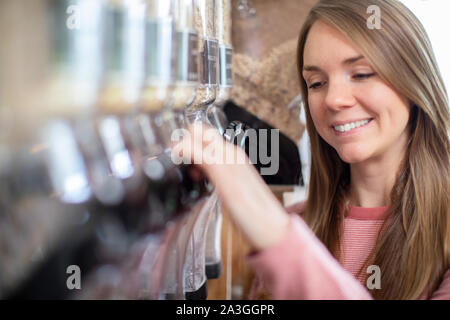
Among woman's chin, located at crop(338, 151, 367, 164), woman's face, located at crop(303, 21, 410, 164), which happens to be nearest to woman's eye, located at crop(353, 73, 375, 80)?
woman's face, located at crop(303, 21, 410, 164)

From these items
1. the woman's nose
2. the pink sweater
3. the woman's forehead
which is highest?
the woman's forehead

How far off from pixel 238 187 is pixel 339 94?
30cm

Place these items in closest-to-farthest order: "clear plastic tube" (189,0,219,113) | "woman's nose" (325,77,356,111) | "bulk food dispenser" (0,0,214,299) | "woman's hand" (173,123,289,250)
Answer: "bulk food dispenser" (0,0,214,299) → "woman's hand" (173,123,289,250) → "clear plastic tube" (189,0,219,113) → "woman's nose" (325,77,356,111)

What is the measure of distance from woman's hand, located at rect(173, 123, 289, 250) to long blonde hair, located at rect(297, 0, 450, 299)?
1.04 feet

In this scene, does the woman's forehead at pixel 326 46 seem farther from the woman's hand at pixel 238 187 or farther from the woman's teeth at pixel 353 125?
the woman's hand at pixel 238 187

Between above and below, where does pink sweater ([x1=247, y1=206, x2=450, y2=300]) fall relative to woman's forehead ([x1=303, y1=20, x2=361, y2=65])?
below

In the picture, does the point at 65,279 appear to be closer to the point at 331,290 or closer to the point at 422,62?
the point at 331,290

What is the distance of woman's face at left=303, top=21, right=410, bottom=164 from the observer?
0.64 m

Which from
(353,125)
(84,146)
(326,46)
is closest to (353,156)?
(353,125)

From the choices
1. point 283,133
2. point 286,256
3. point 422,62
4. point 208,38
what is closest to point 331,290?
point 286,256

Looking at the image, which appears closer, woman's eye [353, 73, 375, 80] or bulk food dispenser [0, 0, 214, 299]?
bulk food dispenser [0, 0, 214, 299]

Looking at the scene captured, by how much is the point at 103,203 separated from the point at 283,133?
2.62 ft

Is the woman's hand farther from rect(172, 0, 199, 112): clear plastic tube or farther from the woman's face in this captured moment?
the woman's face

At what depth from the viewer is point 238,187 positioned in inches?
15.7
